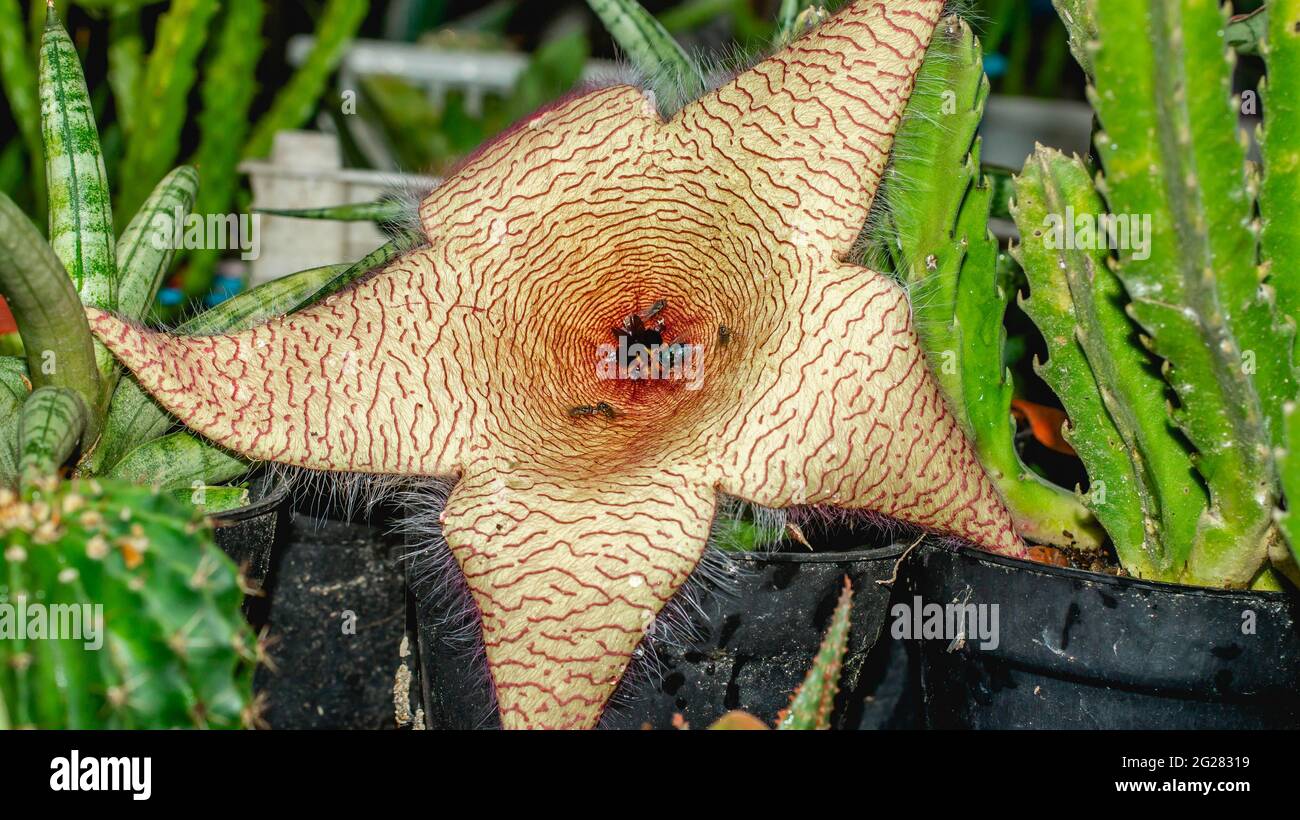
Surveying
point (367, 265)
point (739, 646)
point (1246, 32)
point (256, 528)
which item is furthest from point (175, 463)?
point (1246, 32)

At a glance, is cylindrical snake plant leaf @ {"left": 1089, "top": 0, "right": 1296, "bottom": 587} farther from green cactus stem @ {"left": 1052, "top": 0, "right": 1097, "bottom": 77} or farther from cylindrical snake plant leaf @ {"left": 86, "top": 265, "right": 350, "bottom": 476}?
cylindrical snake plant leaf @ {"left": 86, "top": 265, "right": 350, "bottom": 476}

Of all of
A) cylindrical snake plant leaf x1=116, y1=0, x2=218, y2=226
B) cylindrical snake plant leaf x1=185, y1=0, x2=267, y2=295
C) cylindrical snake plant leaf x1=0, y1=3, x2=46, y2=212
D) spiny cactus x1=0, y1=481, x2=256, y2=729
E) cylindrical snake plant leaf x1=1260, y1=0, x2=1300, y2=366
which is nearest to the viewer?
spiny cactus x1=0, y1=481, x2=256, y2=729

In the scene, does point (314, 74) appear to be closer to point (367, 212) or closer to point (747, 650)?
point (367, 212)

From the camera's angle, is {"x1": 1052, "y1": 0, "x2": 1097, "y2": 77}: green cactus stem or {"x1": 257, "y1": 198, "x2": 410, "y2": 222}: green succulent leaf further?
{"x1": 257, "y1": 198, "x2": 410, "y2": 222}: green succulent leaf

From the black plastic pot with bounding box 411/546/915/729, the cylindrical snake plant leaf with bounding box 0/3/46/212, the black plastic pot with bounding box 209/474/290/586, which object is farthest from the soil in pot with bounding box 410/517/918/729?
the cylindrical snake plant leaf with bounding box 0/3/46/212

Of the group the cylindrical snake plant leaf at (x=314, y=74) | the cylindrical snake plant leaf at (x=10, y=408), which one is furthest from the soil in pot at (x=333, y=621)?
the cylindrical snake plant leaf at (x=314, y=74)

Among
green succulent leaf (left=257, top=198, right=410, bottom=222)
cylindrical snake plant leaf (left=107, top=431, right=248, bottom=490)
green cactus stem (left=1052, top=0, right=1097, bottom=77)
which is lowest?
cylindrical snake plant leaf (left=107, top=431, right=248, bottom=490)

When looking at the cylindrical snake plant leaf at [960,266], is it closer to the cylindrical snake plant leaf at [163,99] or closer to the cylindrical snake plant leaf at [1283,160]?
the cylindrical snake plant leaf at [1283,160]

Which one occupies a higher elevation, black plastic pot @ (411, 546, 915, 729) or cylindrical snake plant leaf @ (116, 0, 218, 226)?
cylindrical snake plant leaf @ (116, 0, 218, 226)
